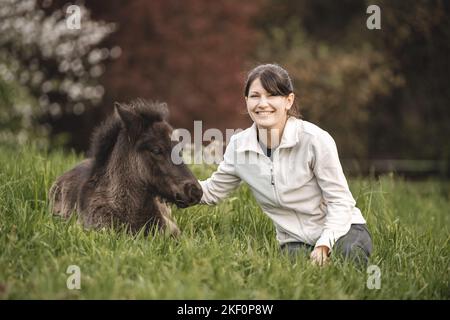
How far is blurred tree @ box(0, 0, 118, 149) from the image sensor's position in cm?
1023

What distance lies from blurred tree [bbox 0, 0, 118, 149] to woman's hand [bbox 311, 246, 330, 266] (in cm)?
707

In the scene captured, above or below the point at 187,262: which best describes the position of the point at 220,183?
above

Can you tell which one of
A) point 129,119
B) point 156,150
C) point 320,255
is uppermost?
point 129,119

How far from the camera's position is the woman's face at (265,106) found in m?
4.49

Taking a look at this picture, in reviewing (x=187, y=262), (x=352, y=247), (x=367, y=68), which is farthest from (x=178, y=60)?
(x=187, y=262)

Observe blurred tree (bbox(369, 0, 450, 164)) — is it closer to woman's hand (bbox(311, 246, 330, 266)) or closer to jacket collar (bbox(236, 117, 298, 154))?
jacket collar (bbox(236, 117, 298, 154))

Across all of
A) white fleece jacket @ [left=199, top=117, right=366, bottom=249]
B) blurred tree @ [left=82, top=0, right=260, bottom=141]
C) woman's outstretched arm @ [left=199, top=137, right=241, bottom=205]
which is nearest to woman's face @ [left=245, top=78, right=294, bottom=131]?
white fleece jacket @ [left=199, top=117, right=366, bottom=249]

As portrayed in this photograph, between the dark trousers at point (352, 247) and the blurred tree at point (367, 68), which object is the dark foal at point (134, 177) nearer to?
the dark trousers at point (352, 247)

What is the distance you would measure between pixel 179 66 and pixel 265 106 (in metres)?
7.31

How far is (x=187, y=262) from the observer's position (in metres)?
3.91

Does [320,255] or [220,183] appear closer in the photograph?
[320,255]

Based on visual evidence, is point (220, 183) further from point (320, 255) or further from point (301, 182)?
point (320, 255)
